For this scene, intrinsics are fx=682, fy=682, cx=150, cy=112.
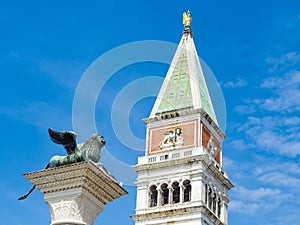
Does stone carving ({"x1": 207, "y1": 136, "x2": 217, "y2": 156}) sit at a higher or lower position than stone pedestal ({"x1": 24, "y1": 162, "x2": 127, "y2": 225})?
→ higher

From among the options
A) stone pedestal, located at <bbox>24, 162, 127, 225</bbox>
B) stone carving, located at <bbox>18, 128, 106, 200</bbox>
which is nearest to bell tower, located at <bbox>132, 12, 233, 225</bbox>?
stone carving, located at <bbox>18, 128, 106, 200</bbox>

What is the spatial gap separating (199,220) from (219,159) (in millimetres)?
10475

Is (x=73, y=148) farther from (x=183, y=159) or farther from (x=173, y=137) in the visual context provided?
(x=173, y=137)

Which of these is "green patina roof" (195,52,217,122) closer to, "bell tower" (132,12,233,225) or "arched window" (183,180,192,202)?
"bell tower" (132,12,233,225)

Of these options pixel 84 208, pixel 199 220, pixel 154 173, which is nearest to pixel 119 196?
pixel 84 208

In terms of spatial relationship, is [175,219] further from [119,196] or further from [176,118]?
[119,196]

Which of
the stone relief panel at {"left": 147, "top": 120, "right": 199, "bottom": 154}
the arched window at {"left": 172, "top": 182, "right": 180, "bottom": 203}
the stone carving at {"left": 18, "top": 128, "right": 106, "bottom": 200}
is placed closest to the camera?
the stone carving at {"left": 18, "top": 128, "right": 106, "bottom": 200}

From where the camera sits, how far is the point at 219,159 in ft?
233

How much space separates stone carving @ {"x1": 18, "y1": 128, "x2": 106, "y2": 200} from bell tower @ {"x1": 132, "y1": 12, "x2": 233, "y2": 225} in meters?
45.8

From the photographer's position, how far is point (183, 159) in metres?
65.8

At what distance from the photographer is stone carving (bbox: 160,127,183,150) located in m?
67.3

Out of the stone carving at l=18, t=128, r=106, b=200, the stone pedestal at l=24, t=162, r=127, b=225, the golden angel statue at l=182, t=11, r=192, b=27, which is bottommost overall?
the stone pedestal at l=24, t=162, r=127, b=225

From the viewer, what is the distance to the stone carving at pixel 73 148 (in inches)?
672

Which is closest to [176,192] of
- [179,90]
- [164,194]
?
[164,194]
